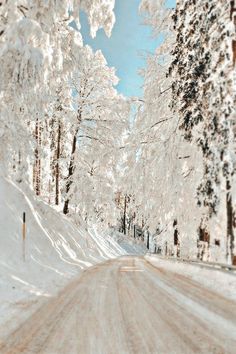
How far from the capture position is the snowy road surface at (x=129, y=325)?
4.52 metres

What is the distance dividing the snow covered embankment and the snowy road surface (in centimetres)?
52

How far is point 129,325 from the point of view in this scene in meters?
5.61

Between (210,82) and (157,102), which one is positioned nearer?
(210,82)

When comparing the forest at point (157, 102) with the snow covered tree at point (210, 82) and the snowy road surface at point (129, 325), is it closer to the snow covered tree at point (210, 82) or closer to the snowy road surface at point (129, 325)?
the snow covered tree at point (210, 82)

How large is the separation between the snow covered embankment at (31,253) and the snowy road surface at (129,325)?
522mm

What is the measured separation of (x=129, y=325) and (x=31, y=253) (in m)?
10.5

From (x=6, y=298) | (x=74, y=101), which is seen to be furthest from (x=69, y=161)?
(x=6, y=298)

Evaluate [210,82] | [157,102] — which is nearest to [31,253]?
[157,102]

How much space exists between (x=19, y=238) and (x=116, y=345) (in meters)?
11.9

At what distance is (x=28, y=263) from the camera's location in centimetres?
1373

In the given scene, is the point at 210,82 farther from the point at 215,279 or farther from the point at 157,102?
the point at 215,279

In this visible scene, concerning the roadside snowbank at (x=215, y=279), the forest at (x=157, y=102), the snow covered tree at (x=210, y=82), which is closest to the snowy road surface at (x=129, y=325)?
the roadside snowbank at (x=215, y=279)

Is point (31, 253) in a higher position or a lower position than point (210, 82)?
lower

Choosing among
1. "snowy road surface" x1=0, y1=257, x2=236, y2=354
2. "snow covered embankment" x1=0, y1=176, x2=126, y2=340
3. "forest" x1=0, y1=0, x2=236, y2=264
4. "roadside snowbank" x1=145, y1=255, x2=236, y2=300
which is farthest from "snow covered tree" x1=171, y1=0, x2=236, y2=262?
"snow covered embankment" x1=0, y1=176, x2=126, y2=340
